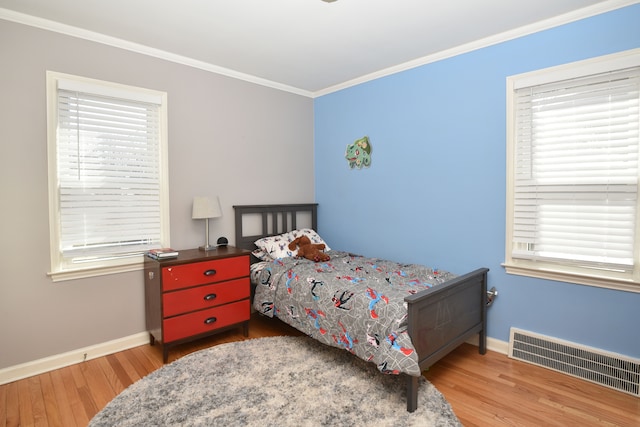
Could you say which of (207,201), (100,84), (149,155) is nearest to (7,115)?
(100,84)

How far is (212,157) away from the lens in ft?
10.8

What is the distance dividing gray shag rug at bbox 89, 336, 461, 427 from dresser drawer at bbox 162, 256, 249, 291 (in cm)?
57

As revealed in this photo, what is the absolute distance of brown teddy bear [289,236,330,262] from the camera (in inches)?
128

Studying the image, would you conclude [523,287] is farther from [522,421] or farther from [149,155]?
[149,155]

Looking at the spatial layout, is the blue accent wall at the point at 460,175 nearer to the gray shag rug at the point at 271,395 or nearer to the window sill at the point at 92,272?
the gray shag rug at the point at 271,395

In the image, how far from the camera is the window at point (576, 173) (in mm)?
2164

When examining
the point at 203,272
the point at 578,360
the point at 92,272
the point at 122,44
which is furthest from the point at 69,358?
the point at 578,360

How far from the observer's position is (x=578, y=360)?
7.66 ft

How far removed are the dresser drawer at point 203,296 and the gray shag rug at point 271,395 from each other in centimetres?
37

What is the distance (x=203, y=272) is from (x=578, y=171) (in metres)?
2.82

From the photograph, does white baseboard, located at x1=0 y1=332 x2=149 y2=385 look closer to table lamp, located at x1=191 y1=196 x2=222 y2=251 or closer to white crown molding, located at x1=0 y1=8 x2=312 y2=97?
table lamp, located at x1=191 y1=196 x2=222 y2=251

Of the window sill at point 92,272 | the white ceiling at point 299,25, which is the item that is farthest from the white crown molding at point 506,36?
the window sill at point 92,272

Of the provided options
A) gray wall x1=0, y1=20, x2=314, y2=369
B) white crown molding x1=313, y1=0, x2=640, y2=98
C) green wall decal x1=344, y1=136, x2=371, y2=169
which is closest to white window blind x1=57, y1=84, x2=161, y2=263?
gray wall x1=0, y1=20, x2=314, y2=369

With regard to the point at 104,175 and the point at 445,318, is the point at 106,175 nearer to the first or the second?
the point at 104,175
